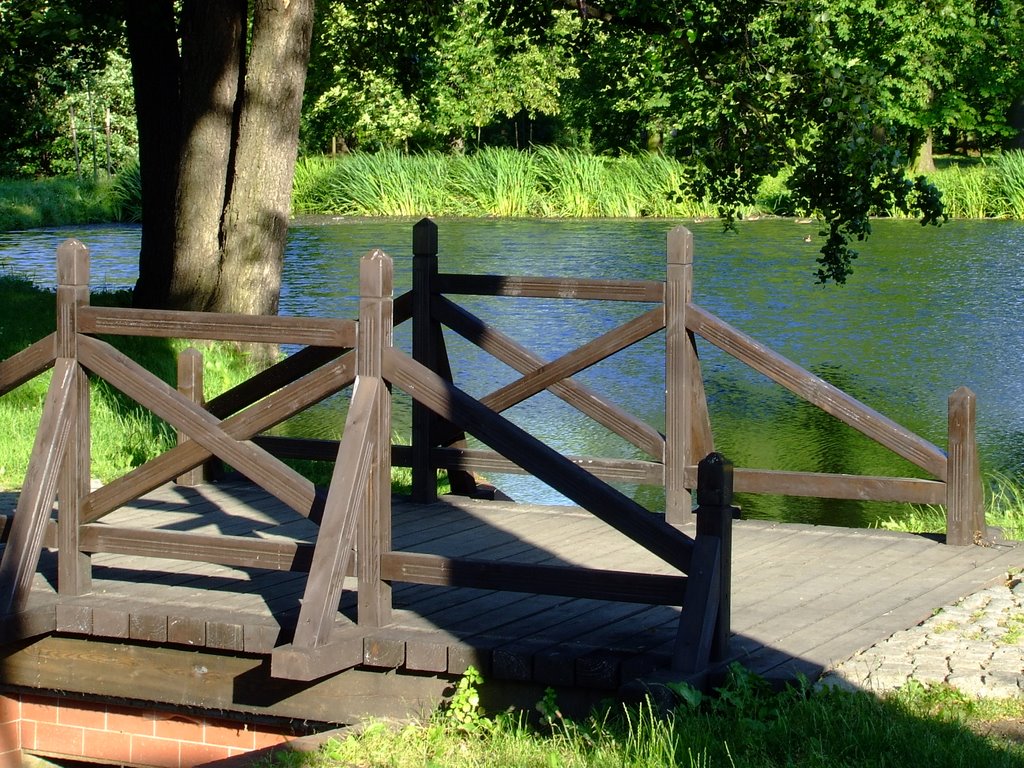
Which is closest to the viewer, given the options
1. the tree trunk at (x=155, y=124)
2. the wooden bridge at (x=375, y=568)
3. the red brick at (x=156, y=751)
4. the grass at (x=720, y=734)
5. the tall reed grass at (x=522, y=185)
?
the grass at (x=720, y=734)

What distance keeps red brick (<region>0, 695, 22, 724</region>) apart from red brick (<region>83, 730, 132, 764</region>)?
1.06 feet

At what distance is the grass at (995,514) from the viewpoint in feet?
27.2

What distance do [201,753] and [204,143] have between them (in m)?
8.86

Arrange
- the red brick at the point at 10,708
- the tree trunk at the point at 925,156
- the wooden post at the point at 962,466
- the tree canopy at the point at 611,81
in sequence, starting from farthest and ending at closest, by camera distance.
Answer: the tree trunk at the point at 925,156, the tree canopy at the point at 611,81, the wooden post at the point at 962,466, the red brick at the point at 10,708

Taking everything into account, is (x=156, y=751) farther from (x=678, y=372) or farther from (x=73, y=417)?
(x=678, y=372)

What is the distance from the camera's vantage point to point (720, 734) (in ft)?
15.1

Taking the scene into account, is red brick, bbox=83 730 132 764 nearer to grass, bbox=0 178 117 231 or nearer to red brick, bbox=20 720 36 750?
red brick, bbox=20 720 36 750

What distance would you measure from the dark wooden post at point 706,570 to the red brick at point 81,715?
2.59 metres

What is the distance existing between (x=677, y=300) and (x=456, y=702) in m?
2.99

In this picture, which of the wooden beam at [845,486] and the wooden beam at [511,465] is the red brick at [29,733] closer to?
the wooden beam at [511,465]

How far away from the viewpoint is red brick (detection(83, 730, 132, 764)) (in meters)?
6.23

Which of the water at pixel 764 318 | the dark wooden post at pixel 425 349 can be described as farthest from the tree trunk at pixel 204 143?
the dark wooden post at pixel 425 349

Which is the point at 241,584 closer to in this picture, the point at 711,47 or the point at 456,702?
the point at 456,702

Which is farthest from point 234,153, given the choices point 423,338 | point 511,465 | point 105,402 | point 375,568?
point 375,568
